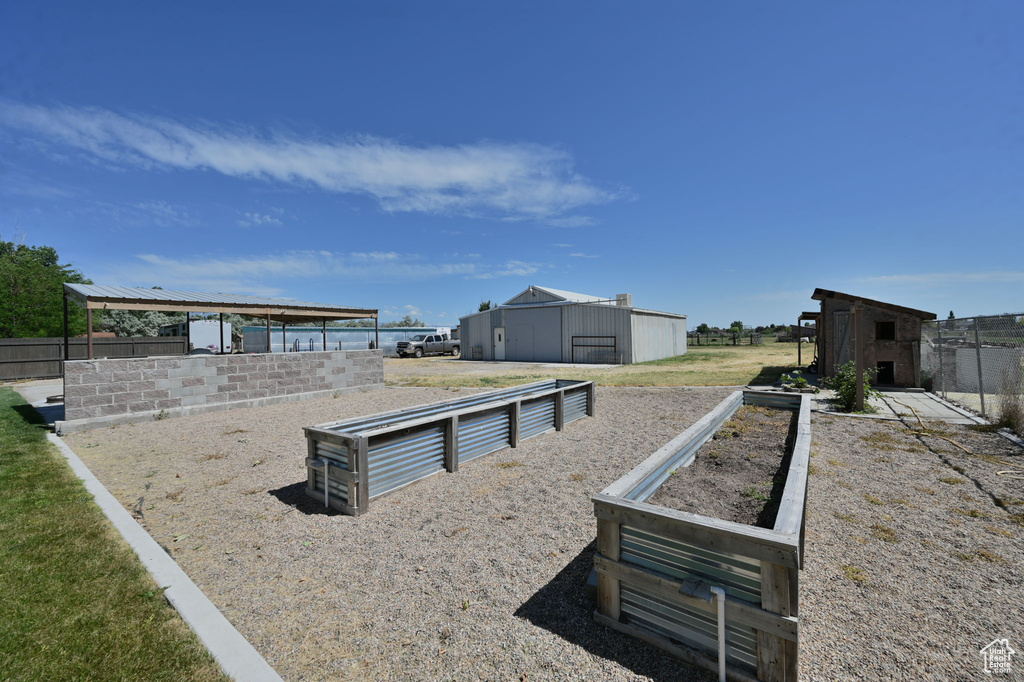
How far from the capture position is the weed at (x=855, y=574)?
120 inches

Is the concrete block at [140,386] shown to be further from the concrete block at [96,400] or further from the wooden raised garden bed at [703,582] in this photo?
the wooden raised garden bed at [703,582]

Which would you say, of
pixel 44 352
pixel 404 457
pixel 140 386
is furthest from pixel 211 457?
pixel 44 352

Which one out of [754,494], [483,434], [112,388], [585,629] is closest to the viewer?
[585,629]

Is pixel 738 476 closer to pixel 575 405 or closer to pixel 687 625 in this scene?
pixel 687 625

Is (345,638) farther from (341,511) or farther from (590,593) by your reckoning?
(341,511)

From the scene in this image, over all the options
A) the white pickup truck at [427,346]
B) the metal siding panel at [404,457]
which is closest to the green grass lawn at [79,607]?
the metal siding panel at [404,457]

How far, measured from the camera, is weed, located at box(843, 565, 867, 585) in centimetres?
304

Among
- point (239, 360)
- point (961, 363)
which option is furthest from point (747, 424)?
point (239, 360)

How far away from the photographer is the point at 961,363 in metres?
11.4

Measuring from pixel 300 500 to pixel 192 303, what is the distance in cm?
926

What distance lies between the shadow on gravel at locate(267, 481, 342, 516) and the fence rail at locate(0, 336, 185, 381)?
16.8 meters

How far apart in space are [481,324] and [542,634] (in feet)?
92.0

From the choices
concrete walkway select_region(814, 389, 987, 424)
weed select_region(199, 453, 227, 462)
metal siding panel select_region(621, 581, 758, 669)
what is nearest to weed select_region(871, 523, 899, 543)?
metal siding panel select_region(621, 581, 758, 669)

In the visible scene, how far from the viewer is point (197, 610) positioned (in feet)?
8.79
